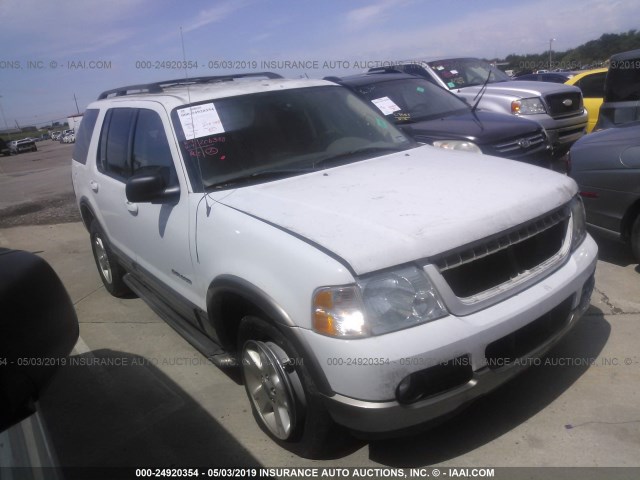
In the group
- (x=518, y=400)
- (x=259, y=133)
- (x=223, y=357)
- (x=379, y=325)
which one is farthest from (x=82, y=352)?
(x=518, y=400)

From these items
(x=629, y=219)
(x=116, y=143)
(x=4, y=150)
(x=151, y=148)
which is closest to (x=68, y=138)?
(x=4, y=150)

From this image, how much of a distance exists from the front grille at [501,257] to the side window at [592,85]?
Result: 810cm

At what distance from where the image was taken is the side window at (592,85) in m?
9.53

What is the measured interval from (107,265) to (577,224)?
4238mm

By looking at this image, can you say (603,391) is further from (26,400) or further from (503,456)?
(26,400)

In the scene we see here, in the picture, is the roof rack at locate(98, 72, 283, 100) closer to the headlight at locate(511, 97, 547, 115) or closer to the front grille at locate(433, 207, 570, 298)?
the front grille at locate(433, 207, 570, 298)

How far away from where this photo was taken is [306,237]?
2.36 m

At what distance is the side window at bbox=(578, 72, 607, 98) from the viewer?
31.3 feet

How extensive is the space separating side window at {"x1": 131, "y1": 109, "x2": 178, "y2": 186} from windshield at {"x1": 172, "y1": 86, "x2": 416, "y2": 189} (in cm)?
18

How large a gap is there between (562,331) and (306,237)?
145 cm

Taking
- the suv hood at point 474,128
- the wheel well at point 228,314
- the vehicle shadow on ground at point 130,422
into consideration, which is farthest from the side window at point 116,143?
the suv hood at point 474,128

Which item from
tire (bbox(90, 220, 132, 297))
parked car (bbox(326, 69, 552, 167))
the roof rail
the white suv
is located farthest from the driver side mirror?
the roof rail

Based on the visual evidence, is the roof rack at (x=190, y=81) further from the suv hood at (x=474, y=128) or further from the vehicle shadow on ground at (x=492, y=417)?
the vehicle shadow on ground at (x=492, y=417)

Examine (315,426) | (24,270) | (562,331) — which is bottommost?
(315,426)
